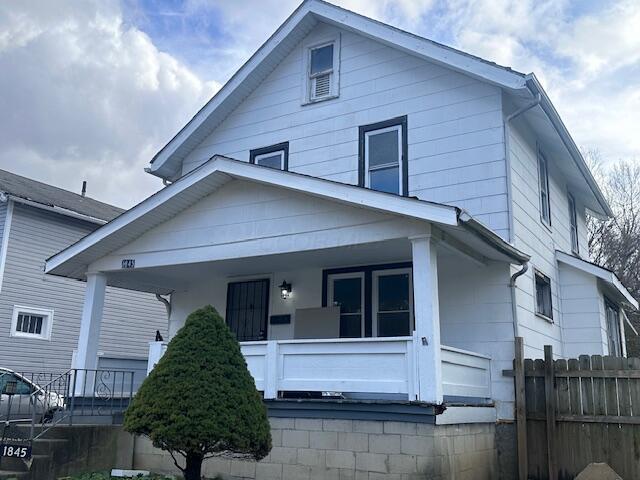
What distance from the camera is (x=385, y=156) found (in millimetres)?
11508

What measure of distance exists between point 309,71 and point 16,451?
8.66 m

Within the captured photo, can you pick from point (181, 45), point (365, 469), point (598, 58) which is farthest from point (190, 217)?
point (598, 58)

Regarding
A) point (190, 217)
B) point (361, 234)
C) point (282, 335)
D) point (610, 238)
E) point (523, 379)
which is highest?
point (610, 238)

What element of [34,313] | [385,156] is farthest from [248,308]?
[34,313]

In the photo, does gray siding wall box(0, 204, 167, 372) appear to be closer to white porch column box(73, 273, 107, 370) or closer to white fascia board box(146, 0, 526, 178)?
white porch column box(73, 273, 107, 370)

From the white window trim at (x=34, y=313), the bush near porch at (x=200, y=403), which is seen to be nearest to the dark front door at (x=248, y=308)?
the bush near porch at (x=200, y=403)

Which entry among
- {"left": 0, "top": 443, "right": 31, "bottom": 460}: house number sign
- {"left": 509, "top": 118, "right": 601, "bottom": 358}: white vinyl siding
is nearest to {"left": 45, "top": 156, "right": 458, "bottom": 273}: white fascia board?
{"left": 509, "top": 118, "right": 601, "bottom": 358}: white vinyl siding

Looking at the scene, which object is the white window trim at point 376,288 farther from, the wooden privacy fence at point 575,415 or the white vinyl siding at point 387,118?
the wooden privacy fence at point 575,415

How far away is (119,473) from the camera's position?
885 centimetres

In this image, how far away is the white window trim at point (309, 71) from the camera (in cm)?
1244

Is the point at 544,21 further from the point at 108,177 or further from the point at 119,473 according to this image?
Answer: the point at 108,177

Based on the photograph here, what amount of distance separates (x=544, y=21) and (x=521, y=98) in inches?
172

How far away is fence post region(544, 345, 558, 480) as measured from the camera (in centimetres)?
917

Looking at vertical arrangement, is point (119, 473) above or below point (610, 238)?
below
